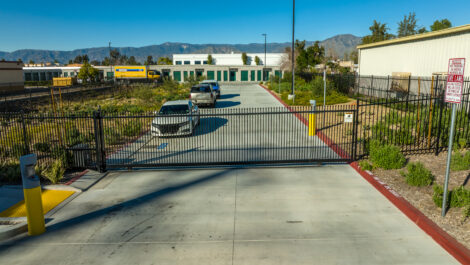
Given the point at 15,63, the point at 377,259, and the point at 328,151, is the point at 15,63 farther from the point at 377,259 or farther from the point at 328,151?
the point at 377,259

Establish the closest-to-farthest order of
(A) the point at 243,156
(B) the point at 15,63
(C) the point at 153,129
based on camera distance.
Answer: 1. (A) the point at 243,156
2. (C) the point at 153,129
3. (B) the point at 15,63

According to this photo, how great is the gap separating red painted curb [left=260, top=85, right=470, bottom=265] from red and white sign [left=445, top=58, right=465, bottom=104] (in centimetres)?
233

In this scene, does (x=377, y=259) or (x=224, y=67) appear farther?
(x=224, y=67)

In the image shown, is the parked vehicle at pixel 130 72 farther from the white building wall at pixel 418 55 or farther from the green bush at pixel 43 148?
the green bush at pixel 43 148

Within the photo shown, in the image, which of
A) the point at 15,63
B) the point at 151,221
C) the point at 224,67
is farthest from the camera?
the point at 224,67

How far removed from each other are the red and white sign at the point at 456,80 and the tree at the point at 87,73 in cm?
6852

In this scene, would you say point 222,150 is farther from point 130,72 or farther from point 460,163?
point 130,72

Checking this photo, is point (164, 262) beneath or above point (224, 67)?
beneath

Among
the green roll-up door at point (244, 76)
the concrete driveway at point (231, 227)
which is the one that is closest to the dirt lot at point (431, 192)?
the concrete driveway at point (231, 227)

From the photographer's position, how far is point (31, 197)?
6207 mm

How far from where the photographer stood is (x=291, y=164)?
10352 mm

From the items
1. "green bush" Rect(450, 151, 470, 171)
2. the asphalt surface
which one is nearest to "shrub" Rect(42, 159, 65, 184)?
the asphalt surface

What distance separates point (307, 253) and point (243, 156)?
19.6 feet

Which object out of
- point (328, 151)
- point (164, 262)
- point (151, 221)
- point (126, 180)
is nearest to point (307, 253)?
point (164, 262)
